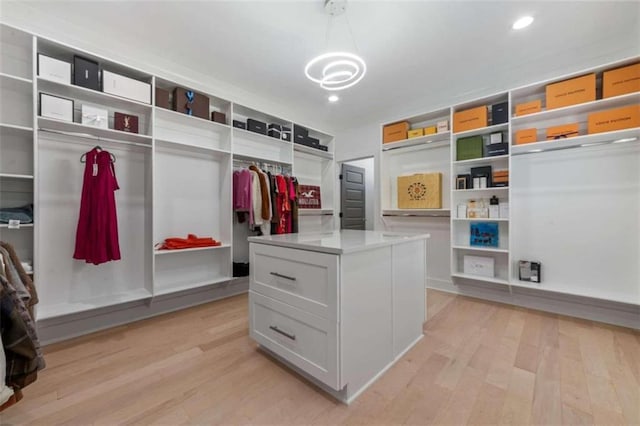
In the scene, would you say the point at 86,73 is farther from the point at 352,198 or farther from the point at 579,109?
the point at 579,109

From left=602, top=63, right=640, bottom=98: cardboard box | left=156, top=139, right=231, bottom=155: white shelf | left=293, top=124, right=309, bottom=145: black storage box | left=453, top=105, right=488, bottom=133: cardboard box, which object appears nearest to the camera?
left=602, top=63, right=640, bottom=98: cardboard box

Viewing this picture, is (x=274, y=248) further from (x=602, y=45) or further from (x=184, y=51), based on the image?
(x=602, y=45)

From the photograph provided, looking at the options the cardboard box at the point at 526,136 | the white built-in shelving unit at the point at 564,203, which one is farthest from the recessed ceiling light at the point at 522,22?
the cardboard box at the point at 526,136

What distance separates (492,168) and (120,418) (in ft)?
13.2

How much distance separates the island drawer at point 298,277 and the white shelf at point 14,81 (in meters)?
2.15

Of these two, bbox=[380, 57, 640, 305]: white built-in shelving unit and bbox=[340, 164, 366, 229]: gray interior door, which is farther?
bbox=[340, 164, 366, 229]: gray interior door

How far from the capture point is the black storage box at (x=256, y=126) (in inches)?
135

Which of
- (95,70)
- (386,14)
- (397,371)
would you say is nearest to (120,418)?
(397,371)

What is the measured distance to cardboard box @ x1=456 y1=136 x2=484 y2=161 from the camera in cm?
315

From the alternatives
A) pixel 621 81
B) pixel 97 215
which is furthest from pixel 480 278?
pixel 97 215

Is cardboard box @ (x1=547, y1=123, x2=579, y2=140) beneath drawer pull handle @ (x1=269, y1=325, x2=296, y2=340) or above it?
above

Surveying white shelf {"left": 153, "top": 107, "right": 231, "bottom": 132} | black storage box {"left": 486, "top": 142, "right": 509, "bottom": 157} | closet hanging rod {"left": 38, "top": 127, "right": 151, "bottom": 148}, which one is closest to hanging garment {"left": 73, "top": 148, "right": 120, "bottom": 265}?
closet hanging rod {"left": 38, "top": 127, "right": 151, "bottom": 148}

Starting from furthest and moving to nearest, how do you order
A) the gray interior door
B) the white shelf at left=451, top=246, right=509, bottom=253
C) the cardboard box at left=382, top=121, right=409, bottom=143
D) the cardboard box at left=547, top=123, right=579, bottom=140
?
the gray interior door
the cardboard box at left=382, top=121, right=409, bottom=143
the white shelf at left=451, top=246, right=509, bottom=253
the cardboard box at left=547, top=123, right=579, bottom=140

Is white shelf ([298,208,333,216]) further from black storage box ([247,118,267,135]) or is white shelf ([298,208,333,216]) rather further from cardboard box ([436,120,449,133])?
cardboard box ([436,120,449,133])
